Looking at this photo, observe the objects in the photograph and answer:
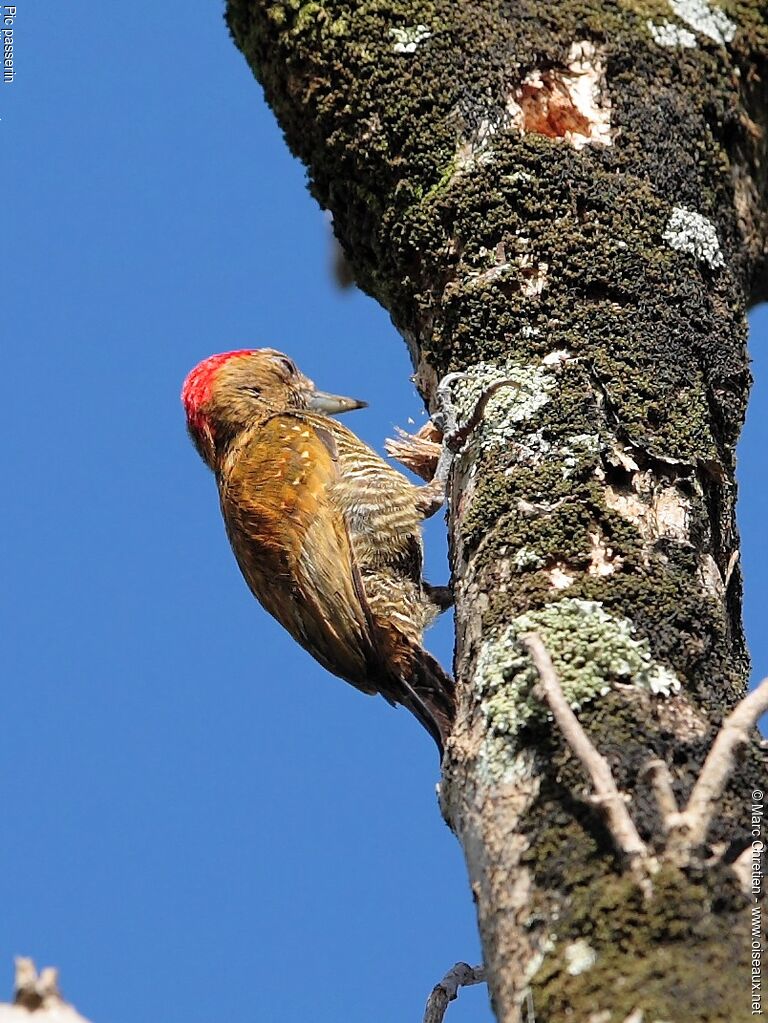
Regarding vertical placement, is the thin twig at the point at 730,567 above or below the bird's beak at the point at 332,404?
below

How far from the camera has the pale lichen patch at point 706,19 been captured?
381 centimetres

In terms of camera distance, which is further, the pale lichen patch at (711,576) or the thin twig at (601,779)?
the pale lichen patch at (711,576)

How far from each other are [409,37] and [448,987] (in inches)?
101

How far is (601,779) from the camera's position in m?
2.06

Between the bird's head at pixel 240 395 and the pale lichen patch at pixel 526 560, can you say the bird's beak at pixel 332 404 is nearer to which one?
the bird's head at pixel 240 395

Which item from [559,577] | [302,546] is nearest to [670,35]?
[559,577]

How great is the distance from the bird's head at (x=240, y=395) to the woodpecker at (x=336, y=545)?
13 centimetres

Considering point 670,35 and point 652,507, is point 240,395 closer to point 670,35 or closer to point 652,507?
point 670,35

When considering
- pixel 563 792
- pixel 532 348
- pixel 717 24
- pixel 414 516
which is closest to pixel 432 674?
pixel 414 516

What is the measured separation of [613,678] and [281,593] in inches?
89.7

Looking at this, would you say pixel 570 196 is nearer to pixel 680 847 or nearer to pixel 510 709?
pixel 510 709

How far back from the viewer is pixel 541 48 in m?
3.63

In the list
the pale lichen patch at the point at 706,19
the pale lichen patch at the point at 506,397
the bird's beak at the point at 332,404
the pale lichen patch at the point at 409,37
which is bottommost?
the pale lichen patch at the point at 506,397

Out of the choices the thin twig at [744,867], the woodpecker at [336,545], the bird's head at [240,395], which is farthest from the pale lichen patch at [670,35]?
the thin twig at [744,867]
